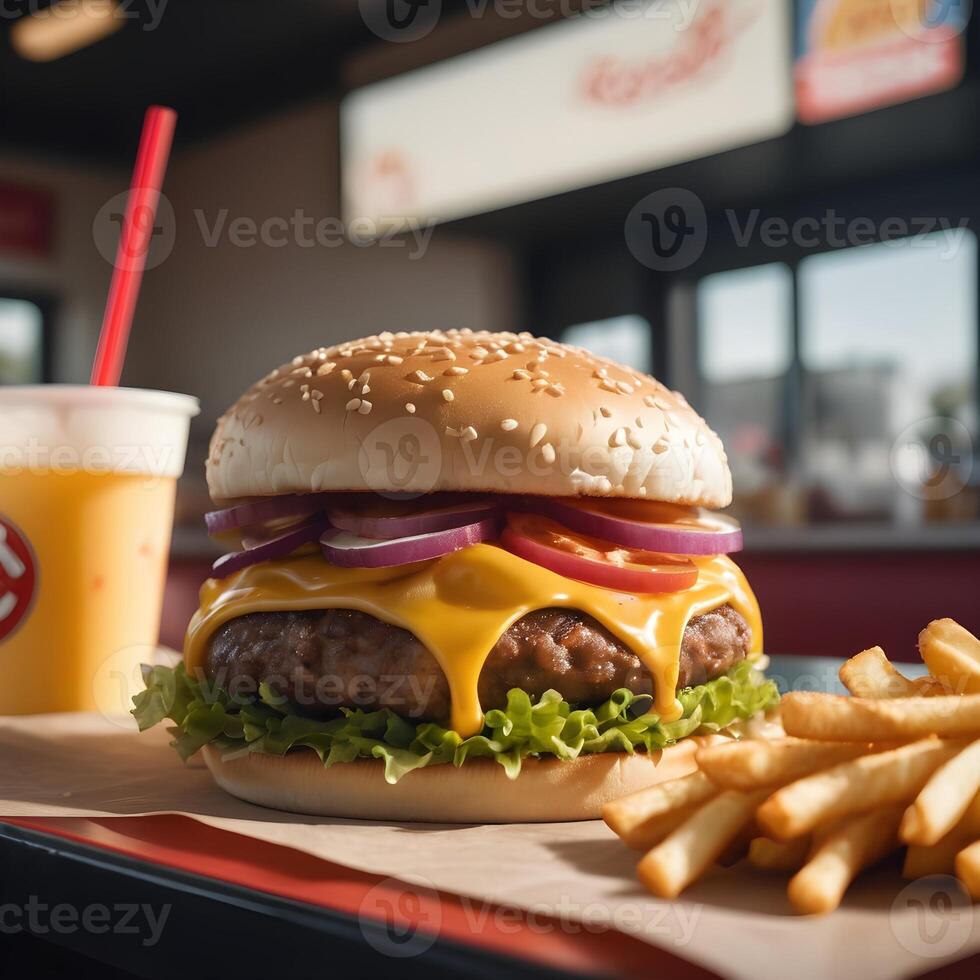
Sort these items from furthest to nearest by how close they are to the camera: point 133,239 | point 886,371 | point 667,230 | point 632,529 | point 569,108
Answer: point 667,230, point 569,108, point 886,371, point 133,239, point 632,529

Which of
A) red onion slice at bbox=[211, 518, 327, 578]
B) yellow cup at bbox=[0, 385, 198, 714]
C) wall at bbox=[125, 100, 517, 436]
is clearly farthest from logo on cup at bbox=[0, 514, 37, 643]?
wall at bbox=[125, 100, 517, 436]

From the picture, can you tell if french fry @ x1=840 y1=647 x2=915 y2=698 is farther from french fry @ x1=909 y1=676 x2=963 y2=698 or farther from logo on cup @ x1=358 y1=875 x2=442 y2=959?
logo on cup @ x1=358 y1=875 x2=442 y2=959

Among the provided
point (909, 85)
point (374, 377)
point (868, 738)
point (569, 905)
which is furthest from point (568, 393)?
point (909, 85)

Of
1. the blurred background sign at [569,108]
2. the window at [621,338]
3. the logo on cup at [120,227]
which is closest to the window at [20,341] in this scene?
the logo on cup at [120,227]

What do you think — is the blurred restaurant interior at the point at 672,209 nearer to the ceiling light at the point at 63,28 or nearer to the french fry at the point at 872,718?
the ceiling light at the point at 63,28

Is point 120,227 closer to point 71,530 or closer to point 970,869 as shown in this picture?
point 71,530

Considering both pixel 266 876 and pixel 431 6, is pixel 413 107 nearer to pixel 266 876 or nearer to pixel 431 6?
pixel 431 6

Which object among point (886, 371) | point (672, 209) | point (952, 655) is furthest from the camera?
point (672, 209)

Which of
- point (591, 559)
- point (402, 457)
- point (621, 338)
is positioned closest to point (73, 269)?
point (621, 338)
